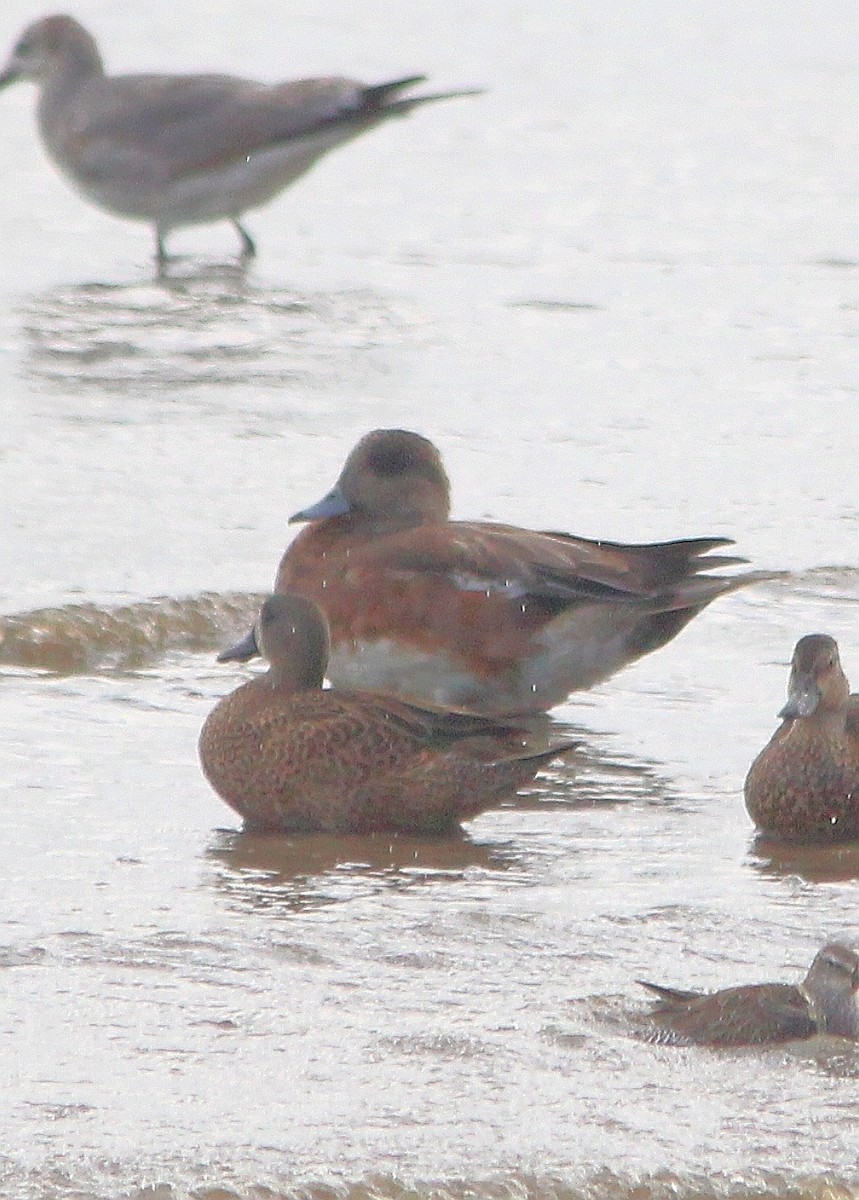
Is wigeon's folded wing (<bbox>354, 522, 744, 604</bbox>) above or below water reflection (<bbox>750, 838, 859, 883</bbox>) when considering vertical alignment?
above

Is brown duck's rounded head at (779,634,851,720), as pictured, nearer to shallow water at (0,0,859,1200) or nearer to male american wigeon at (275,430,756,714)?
shallow water at (0,0,859,1200)

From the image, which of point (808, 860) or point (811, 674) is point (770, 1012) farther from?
point (811, 674)

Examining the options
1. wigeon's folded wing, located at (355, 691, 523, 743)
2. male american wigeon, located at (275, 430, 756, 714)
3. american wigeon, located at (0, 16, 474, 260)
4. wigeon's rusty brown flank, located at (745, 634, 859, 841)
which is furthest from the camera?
american wigeon, located at (0, 16, 474, 260)

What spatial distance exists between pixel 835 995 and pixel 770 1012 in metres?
0.11

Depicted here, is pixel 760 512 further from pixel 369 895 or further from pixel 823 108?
pixel 823 108

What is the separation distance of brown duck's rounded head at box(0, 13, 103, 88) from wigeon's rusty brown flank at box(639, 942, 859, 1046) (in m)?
10.7

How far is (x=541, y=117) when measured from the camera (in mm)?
17109

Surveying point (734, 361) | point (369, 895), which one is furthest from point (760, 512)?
point (369, 895)

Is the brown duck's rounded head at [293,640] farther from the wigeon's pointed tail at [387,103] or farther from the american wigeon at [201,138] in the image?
the wigeon's pointed tail at [387,103]

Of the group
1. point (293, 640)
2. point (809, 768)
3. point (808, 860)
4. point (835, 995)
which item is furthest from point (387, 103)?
point (835, 995)

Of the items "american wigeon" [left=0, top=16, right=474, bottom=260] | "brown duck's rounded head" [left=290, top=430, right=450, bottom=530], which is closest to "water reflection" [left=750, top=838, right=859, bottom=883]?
"brown duck's rounded head" [left=290, top=430, right=450, bottom=530]

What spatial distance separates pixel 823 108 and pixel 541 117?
2045 mm

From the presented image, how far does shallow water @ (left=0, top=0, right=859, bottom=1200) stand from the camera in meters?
3.51

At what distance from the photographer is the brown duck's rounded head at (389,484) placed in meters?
6.57
